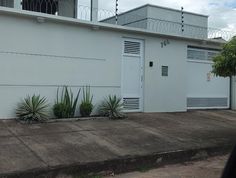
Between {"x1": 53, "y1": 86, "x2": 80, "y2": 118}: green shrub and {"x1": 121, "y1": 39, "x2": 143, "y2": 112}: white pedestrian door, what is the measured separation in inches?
82.5

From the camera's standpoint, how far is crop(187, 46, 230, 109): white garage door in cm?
1677

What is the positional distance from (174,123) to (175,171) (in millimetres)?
4656

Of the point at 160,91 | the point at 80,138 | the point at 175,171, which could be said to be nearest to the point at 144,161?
the point at 175,171

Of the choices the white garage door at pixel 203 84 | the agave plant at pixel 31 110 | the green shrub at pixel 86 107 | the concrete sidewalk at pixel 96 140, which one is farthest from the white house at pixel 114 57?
the concrete sidewalk at pixel 96 140

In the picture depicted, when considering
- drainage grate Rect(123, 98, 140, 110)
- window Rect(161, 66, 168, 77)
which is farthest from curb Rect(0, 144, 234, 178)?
window Rect(161, 66, 168, 77)

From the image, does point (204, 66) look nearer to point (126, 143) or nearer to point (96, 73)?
point (96, 73)

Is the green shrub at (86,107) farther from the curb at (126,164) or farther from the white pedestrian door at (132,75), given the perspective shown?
the curb at (126,164)

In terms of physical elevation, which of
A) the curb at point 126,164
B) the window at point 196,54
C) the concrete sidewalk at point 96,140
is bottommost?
the curb at point 126,164

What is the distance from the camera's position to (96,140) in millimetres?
9922

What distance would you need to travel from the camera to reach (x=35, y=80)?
12.2 metres

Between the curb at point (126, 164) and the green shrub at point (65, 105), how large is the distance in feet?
13.1

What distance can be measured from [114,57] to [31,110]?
374 centimetres

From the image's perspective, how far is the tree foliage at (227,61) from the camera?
1048 cm

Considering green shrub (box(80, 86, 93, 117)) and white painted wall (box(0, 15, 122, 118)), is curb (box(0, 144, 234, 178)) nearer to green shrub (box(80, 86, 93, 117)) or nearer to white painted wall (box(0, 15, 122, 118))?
green shrub (box(80, 86, 93, 117))
